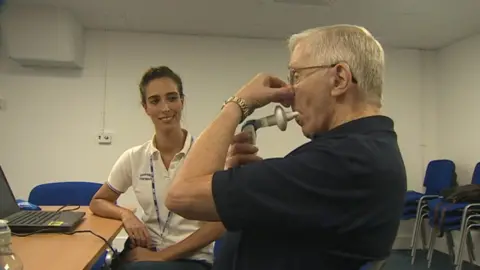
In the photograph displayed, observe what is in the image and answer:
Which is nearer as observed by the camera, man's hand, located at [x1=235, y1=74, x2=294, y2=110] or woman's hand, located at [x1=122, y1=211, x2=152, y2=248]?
man's hand, located at [x1=235, y1=74, x2=294, y2=110]

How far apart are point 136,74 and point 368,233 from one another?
169 inches

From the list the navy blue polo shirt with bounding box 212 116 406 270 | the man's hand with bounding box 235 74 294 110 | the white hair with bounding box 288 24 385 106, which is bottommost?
the navy blue polo shirt with bounding box 212 116 406 270

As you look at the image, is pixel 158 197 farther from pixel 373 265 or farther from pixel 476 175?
pixel 476 175

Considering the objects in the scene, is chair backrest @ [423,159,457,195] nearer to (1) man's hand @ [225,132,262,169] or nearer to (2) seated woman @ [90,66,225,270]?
(2) seated woman @ [90,66,225,270]

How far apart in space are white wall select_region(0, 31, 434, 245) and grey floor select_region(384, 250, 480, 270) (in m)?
0.49

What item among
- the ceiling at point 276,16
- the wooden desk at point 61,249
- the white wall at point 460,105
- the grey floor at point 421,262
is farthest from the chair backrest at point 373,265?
the white wall at point 460,105

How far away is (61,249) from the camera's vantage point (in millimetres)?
1200

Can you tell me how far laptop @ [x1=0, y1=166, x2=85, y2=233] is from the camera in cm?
144

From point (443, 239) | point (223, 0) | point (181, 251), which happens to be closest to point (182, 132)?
point (181, 251)

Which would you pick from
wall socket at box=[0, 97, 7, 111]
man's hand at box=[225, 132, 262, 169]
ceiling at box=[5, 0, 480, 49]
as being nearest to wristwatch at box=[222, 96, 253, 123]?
man's hand at box=[225, 132, 262, 169]

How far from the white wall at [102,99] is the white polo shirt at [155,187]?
267 centimetres

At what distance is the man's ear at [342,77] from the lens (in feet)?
3.21

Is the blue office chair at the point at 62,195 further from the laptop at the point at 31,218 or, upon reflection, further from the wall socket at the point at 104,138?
the wall socket at the point at 104,138

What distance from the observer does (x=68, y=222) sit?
154 cm
